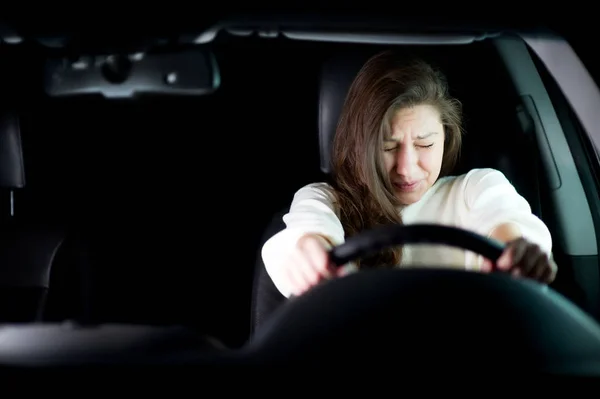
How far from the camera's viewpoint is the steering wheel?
0.90m

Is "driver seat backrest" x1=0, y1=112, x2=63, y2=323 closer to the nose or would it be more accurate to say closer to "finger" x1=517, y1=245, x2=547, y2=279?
the nose

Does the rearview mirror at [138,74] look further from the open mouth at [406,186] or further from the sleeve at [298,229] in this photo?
the open mouth at [406,186]

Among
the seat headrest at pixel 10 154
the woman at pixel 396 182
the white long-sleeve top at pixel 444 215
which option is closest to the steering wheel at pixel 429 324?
the white long-sleeve top at pixel 444 215

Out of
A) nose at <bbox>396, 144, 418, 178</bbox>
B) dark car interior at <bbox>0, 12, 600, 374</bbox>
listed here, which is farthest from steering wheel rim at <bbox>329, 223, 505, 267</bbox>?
dark car interior at <bbox>0, 12, 600, 374</bbox>

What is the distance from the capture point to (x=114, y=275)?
281 centimetres

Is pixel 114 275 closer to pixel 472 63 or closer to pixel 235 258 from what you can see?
pixel 235 258

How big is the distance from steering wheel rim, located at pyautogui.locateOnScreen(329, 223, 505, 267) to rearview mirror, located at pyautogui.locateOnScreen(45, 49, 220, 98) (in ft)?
1.97

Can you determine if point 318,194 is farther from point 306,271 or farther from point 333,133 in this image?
point 306,271

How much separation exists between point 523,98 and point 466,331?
1167mm

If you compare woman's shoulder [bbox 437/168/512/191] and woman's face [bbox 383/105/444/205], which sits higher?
woman's face [bbox 383/105/444/205]

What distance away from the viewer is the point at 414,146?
182 cm

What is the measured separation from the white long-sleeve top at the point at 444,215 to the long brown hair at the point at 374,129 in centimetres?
5

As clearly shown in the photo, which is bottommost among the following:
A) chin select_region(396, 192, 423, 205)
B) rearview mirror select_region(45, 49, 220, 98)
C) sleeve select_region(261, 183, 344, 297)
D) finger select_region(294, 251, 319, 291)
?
finger select_region(294, 251, 319, 291)

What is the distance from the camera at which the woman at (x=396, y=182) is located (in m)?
1.72
